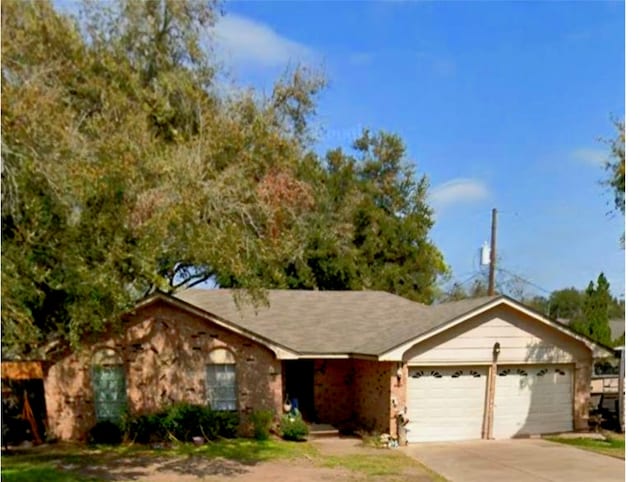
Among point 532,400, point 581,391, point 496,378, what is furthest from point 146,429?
point 581,391

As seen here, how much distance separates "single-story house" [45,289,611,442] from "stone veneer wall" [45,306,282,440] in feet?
0.09

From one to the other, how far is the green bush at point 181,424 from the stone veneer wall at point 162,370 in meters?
0.48

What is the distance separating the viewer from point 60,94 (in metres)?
Result: 10.5

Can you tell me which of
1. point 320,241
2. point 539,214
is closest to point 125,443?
point 320,241

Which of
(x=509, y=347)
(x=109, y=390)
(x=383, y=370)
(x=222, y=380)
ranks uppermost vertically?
(x=509, y=347)

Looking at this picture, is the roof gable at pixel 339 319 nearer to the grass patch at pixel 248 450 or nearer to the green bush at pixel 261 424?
the green bush at pixel 261 424

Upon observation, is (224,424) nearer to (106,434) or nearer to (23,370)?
(106,434)

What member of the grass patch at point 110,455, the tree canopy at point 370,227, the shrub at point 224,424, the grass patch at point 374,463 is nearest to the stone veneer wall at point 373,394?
the grass patch at point 374,463

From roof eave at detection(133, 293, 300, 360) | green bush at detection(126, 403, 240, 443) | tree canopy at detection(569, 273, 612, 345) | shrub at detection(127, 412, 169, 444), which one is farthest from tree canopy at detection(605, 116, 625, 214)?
tree canopy at detection(569, 273, 612, 345)

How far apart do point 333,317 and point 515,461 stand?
27.0 ft

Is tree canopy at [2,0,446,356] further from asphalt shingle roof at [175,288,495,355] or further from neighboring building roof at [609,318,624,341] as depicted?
neighboring building roof at [609,318,624,341]

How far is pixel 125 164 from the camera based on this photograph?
375 inches

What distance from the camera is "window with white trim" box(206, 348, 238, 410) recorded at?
16078mm

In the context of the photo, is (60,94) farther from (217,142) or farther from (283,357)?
(283,357)
